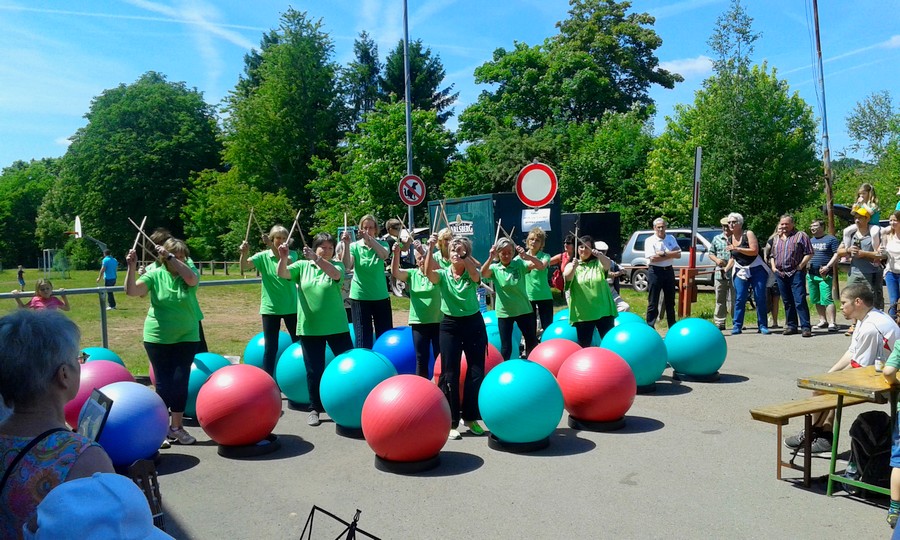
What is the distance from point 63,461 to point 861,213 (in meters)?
12.2

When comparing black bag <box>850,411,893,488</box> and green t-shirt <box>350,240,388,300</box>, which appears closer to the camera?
black bag <box>850,411,893,488</box>

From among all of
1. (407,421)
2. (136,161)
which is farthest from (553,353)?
(136,161)

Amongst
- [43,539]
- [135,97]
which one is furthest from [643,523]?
[135,97]

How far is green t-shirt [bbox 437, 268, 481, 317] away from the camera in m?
7.21

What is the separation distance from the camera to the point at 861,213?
452 inches

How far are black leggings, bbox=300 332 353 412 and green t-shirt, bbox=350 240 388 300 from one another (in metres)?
1.29

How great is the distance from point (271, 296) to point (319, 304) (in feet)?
3.98

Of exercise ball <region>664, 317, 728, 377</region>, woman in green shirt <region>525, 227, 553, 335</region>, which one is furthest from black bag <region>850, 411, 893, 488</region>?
woman in green shirt <region>525, 227, 553, 335</region>

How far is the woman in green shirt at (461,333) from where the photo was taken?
23.7 ft

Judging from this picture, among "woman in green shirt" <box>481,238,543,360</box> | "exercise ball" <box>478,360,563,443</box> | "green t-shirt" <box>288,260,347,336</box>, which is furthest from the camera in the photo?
"woman in green shirt" <box>481,238,543,360</box>

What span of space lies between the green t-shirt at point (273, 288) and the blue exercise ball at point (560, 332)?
3.50m

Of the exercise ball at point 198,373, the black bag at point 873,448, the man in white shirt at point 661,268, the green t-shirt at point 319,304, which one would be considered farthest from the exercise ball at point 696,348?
the exercise ball at point 198,373

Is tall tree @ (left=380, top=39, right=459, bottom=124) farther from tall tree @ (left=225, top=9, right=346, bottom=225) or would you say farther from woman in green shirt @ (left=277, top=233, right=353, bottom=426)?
woman in green shirt @ (left=277, top=233, right=353, bottom=426)

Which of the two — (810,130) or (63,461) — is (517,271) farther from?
(810,130)
